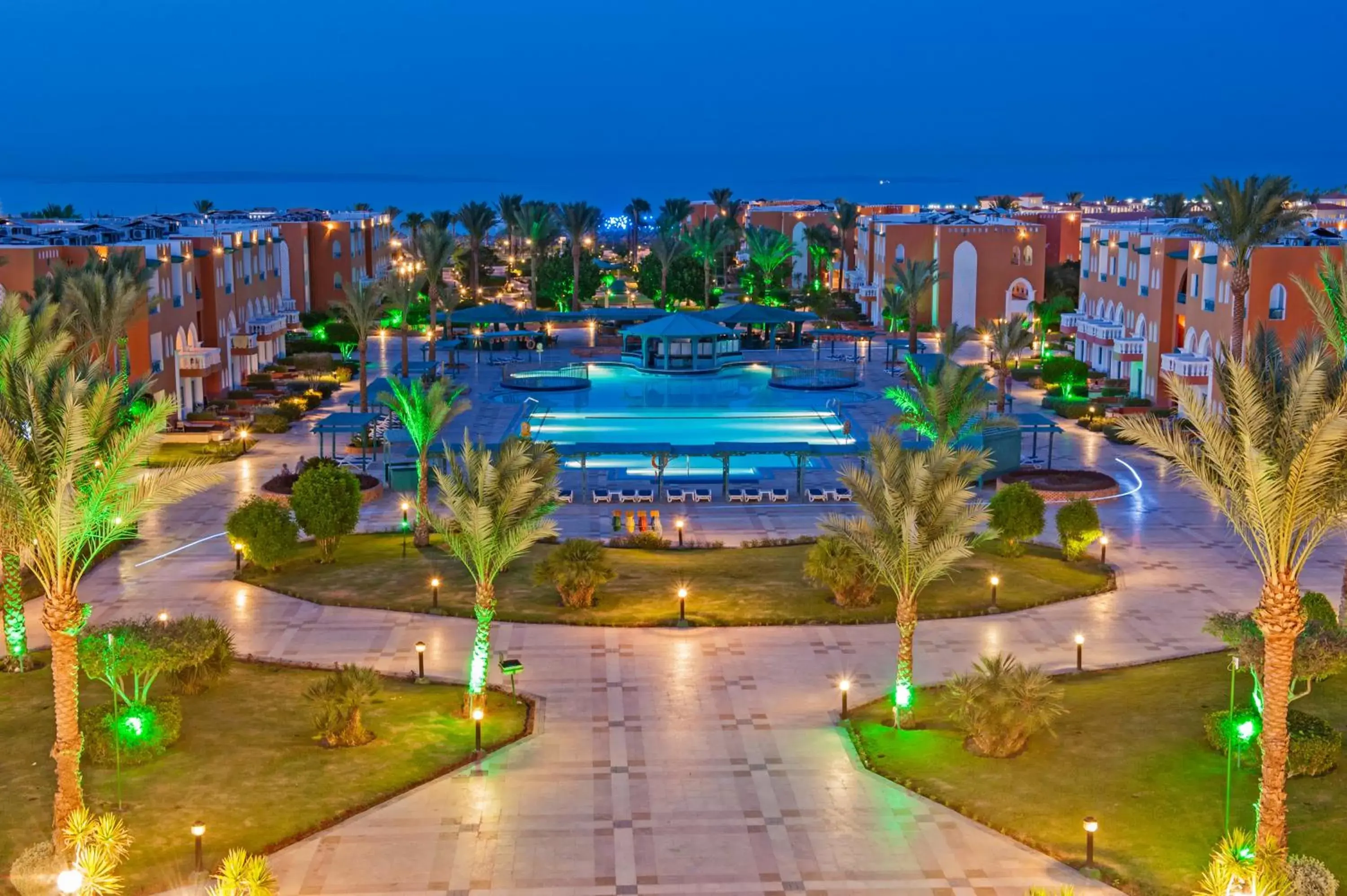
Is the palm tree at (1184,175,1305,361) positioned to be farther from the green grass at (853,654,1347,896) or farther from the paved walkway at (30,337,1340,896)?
the green grass at (853,654,1347,896)

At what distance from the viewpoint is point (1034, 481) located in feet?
121

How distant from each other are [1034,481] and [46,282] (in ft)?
84.6

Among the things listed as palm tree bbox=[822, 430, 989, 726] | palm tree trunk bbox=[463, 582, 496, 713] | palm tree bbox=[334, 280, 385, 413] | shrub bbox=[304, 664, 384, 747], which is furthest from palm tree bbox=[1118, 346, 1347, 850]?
palm tree bbox=[334, 280, 385, 413]

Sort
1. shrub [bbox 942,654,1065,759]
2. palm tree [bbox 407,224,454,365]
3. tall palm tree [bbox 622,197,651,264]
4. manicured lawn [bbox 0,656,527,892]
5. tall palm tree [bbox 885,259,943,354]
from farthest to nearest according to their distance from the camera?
tall palm tree [bbox 622,197,651,264] → palm tree [bbox 407,224,454,365] → tall palm tree [bbox 885,259,943,354] → shrub [bbox 942,654,1065,759] → manicured lawn [bbox 0,656,527,892]

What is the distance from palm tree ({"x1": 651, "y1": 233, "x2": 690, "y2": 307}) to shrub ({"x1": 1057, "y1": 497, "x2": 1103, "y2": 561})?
1943 inches

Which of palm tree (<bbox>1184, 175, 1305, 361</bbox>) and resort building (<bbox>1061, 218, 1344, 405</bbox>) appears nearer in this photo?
palm tree (<bbox>1184, 175, 1305, 361</bbox>)

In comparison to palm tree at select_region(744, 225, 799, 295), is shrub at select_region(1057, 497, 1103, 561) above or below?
below

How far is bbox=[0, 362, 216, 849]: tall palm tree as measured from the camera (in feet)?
50.1

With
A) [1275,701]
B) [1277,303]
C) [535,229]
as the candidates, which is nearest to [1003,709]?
[1275,701]

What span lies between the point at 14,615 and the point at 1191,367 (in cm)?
3411

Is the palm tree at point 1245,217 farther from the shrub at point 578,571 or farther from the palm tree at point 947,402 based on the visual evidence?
the shrub at point 578,571

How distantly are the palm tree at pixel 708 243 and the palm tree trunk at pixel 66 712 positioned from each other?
6228 centimetres

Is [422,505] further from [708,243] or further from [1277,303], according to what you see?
[708,243]

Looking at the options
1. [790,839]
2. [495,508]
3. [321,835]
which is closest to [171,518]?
[495,508]
